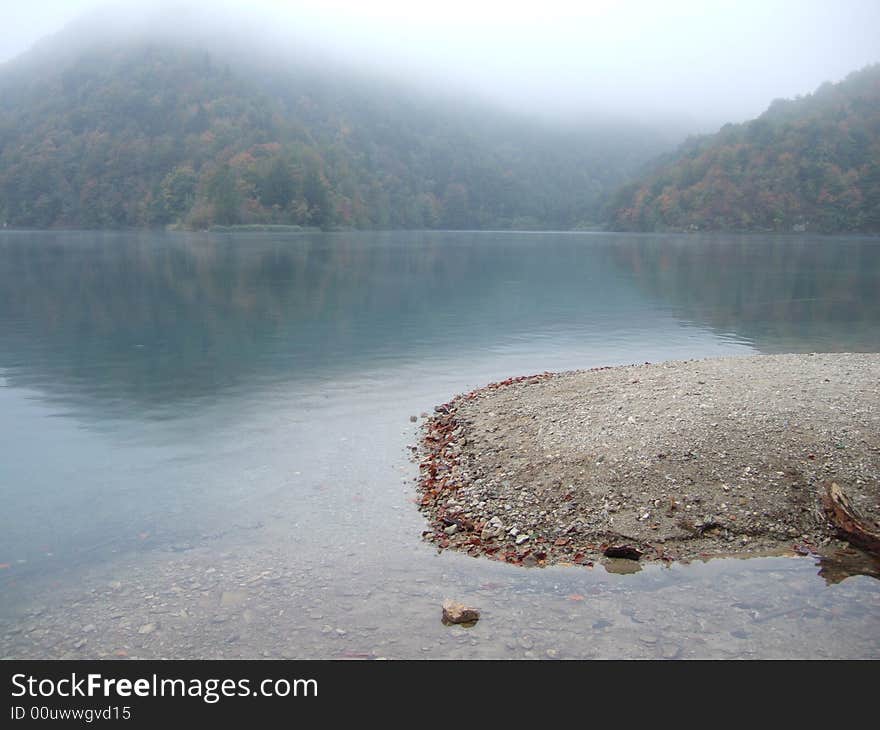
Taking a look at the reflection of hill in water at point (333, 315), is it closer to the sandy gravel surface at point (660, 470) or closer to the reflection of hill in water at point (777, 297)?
the reflection of hill in water at point (777, 297)

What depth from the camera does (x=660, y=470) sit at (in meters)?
9.77

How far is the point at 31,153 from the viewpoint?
16750 cm

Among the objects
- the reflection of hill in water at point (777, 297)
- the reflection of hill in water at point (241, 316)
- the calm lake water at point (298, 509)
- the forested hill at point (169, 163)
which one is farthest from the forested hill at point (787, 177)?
the calm lake water at point (298, 509)

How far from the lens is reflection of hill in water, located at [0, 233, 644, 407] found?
1917 centimetres

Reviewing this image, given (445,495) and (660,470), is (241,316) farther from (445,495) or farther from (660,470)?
(660,470)

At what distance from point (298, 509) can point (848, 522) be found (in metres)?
6.90

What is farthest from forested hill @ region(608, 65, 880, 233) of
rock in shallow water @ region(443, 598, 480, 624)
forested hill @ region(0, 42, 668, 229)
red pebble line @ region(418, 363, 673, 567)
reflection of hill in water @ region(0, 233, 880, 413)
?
rock in shallow water @ region(443, 598, 480, 624)

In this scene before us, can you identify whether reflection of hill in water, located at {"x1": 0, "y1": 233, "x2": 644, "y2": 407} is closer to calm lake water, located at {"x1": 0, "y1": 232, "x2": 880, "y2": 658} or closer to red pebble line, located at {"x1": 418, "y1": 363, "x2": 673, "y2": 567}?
calm lake water, located at {"x1": 0, "y1": 232, "x2": 880, "y2": 658}

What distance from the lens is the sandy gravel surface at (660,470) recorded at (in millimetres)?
8945

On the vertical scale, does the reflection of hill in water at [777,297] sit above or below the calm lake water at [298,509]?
above

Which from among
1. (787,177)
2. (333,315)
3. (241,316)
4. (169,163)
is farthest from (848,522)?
(169,163)

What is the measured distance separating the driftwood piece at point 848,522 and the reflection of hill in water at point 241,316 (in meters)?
12.5

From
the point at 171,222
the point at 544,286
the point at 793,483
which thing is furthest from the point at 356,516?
the point at 171,222
